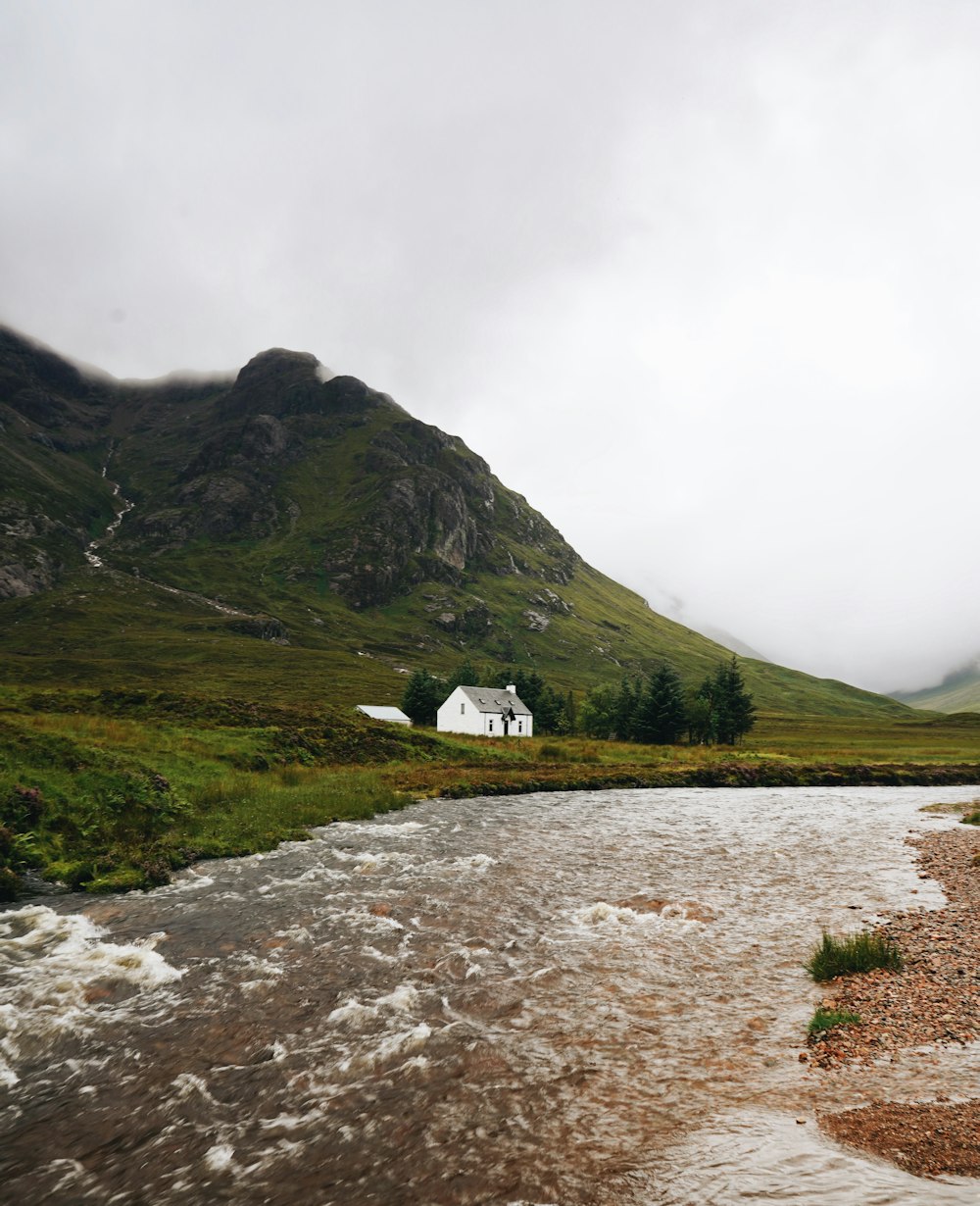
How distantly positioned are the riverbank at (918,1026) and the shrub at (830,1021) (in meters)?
0.14

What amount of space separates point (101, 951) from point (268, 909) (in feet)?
14.6

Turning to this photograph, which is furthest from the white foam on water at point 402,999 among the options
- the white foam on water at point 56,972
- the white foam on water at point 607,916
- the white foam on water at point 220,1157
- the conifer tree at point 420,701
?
the conifer tree at point 420,701

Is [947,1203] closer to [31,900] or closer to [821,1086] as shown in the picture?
[821,1086]

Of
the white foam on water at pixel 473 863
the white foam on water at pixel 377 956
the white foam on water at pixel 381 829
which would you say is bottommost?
the white foam on water at pixel 381 829

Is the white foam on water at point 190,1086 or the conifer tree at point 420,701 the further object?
the conifer tree at point 420,701

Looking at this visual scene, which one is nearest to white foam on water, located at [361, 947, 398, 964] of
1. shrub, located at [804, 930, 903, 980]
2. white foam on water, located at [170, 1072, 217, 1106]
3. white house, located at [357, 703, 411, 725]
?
white foam on water, located at [170, 1072, 217, 1106]

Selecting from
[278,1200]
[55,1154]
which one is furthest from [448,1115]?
[55,1154]

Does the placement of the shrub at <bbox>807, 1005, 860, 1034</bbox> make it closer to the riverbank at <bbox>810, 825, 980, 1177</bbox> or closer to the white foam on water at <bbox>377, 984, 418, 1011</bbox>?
the riverbank at <bbox>810, 825, 980, 1177</bbox>

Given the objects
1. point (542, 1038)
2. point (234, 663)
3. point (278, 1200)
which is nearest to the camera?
point (278, 1200)

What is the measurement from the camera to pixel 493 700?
394ft

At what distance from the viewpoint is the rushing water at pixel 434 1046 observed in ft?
25.7

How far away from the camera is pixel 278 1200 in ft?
24.6

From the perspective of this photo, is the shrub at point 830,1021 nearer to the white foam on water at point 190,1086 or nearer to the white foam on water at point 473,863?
the white foam on water at point 190,1086

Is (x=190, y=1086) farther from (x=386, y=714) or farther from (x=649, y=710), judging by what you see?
(x=649, y=710)
